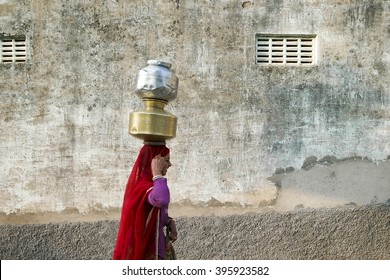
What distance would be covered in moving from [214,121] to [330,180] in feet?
4.01

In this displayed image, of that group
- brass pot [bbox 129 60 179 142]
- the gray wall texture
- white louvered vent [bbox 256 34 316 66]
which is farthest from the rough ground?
brass pot [bbox 129 60 179 142]

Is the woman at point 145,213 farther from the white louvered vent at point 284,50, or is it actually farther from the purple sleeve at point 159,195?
the white louvered vent at point 284,50

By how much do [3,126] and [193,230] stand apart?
2055 mm

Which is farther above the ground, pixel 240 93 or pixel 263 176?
pixel 240 93

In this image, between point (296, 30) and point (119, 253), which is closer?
point (119, 253)

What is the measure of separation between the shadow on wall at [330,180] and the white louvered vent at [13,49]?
8.79 ft

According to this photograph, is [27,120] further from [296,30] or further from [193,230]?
[296,30]

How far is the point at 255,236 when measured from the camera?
6.46 meters

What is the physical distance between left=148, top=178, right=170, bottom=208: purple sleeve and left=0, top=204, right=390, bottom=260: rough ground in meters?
2.38

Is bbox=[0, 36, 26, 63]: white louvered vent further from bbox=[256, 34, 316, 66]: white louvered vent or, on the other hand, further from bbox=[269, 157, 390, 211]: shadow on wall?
bbox=[269, 157, 390, 211]: shadow on wall

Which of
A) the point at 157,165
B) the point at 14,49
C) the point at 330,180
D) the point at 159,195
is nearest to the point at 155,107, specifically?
the point at 157,165

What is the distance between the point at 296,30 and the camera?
6.53 metres

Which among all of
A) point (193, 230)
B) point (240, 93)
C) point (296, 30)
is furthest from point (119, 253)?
point (296, 30)

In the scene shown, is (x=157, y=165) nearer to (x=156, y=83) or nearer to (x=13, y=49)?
(x=156, y=83)
